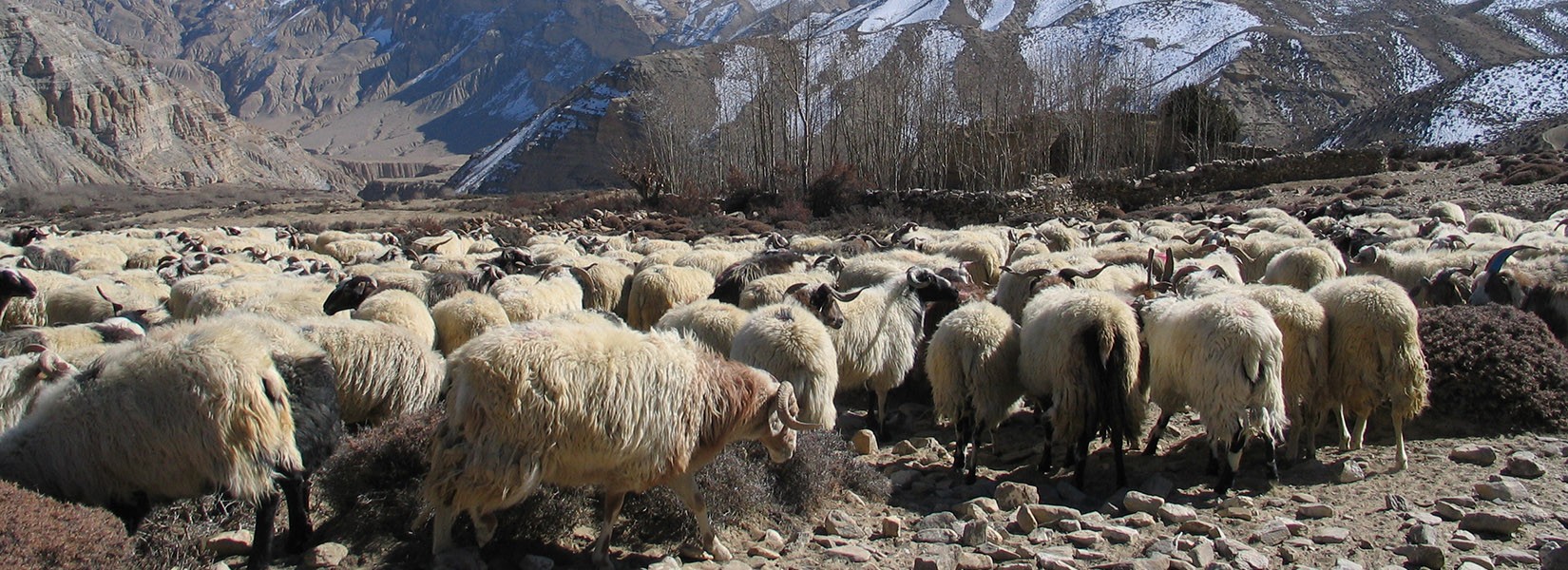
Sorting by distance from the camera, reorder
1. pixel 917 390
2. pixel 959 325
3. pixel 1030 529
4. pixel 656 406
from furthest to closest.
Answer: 1. pixel 917 390
2. pixel 959 325
3. pixel 1030 529
4. pixel 656 406

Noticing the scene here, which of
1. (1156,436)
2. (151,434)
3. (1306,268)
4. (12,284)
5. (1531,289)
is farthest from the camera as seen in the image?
(1306,268)

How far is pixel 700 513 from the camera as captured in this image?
5.36 m

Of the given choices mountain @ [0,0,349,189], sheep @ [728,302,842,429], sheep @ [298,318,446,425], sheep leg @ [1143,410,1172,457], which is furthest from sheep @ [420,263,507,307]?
mountain @ [0,0,349,189]

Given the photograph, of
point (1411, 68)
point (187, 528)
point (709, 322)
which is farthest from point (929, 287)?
point (1411, 68)

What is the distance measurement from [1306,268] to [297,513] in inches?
420

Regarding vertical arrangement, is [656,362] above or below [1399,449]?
above

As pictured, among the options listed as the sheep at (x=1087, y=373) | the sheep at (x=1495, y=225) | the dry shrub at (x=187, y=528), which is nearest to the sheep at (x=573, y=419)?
the dry shrub at (x=187, y=528)

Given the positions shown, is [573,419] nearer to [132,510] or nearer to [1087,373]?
[132,510]

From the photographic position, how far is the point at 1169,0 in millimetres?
146125

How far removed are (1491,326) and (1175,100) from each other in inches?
1966

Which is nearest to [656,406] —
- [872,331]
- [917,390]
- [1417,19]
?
[872,331]

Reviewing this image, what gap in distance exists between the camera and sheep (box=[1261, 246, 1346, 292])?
11031 mm

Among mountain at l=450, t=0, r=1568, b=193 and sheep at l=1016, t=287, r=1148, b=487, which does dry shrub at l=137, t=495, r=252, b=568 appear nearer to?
sheep at l=1016, t=287, r=1148, b=487

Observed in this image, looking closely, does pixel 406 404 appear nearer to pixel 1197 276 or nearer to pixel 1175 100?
pixel 1197 276
